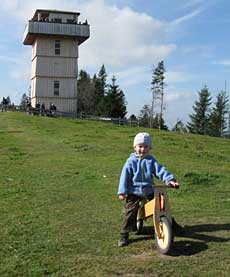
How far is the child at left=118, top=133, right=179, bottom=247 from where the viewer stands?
280 inches

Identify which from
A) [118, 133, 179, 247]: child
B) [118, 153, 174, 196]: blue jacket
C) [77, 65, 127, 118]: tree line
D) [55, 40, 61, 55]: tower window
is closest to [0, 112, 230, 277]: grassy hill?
[118, 133, 179, 247]: child

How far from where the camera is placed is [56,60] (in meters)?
59.5

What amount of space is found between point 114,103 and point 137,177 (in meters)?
77.8

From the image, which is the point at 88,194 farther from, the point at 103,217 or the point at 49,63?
the point at 49,63

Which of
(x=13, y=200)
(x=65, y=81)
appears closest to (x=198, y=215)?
(x=13, y=200)

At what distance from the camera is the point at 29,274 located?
225 inches

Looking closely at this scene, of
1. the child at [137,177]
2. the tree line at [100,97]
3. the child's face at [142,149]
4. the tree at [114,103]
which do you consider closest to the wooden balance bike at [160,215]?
the child at [137,177]

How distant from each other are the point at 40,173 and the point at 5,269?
8502 millimetres

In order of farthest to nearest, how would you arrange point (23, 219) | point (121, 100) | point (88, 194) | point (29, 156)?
point (121, 100), point (29, 156), point (88, 194), point (23, 219)

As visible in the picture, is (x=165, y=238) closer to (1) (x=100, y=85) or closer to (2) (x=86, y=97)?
(2) (x=86, y=97)

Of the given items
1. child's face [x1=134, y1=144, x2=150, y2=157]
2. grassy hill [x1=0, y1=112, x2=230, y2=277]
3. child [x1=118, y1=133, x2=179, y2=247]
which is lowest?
grassy hill [x1=0, y1=112, x2=230, y2=277]

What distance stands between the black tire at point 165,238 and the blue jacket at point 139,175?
0.59m

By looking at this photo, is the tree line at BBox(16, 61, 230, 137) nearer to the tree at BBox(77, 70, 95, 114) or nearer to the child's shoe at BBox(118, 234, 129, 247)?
the tree at BBox(77, 70, 95, 114)

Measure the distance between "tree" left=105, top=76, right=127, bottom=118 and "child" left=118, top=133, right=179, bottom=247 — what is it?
7546 cm
